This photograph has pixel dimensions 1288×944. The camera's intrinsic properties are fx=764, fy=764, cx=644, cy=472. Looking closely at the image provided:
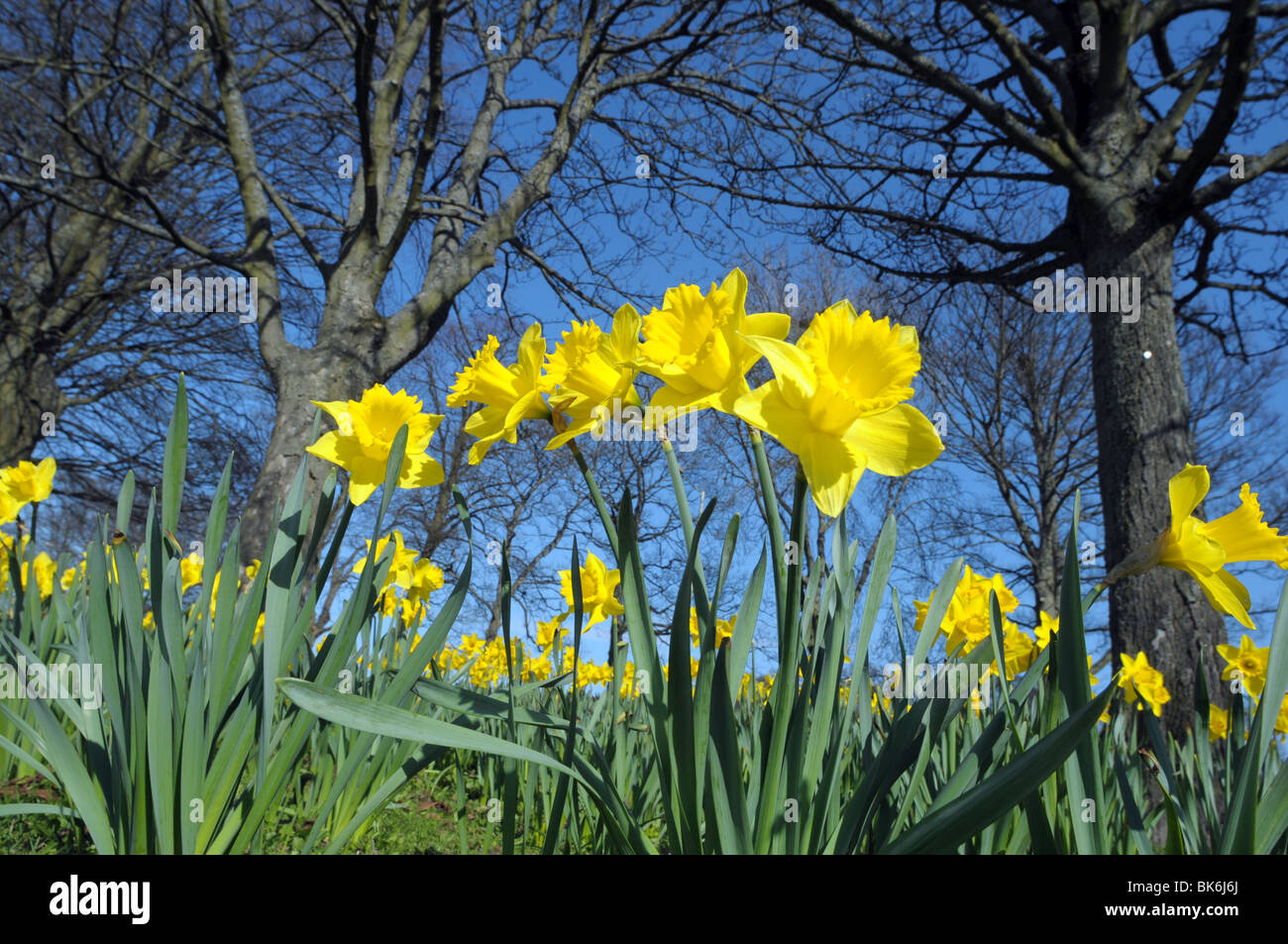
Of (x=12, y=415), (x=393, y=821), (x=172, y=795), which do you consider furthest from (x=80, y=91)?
(x=172, y=795)

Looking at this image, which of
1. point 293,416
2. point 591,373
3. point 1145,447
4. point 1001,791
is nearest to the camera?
point 1001,791

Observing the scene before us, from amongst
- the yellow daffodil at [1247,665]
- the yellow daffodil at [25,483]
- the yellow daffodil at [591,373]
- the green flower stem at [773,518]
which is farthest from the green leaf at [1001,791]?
the yellow daffodil at [25,483]

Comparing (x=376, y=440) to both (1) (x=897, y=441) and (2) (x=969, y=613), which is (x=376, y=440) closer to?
(1) (x=897, y=441)

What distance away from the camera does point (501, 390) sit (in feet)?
3.34

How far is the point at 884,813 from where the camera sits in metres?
1.01

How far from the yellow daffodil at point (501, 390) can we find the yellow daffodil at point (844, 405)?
329 mm

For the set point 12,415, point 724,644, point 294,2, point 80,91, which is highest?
point 294,2

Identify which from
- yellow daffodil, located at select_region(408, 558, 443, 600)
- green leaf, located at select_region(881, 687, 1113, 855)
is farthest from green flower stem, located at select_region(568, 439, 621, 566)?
yellow daffodil, located at select_region(408, 558, 443, 600)

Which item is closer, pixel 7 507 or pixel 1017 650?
pixel 1017 650

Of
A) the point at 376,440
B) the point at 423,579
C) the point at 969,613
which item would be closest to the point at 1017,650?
the point at 969,613

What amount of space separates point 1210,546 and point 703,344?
2.24 ft

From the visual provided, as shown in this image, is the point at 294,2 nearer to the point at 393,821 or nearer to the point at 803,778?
the point at 393,821

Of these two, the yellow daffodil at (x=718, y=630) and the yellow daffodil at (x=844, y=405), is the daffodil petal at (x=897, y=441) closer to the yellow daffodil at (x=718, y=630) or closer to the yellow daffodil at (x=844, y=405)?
the yellow daffodil at (x=844, y=405)
